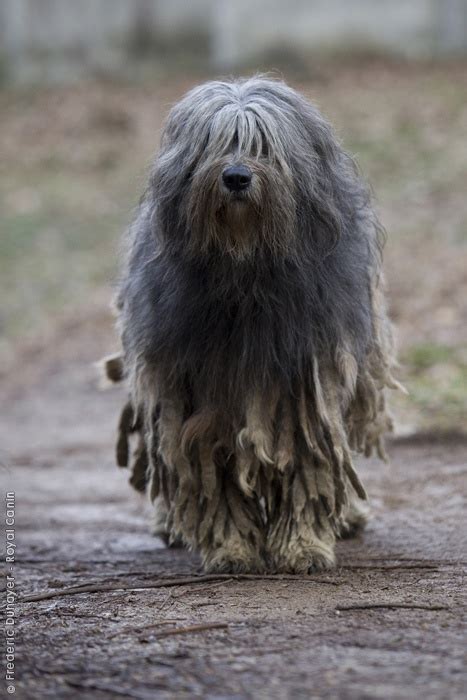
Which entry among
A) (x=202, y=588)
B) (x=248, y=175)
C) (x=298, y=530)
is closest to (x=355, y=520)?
(x=298, y=530)

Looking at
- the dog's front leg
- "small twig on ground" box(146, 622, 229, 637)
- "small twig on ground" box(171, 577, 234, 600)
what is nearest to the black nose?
the dog's front leg

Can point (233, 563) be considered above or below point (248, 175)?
below

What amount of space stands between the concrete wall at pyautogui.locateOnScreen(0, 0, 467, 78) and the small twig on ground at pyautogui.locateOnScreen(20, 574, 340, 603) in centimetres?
1640

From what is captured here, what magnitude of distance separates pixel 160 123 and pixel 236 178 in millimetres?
14614

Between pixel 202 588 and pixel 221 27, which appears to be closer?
pixel 202 588

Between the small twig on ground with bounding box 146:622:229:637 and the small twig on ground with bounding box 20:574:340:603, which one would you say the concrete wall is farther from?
the small twig on ground with bounding box 146:622:229:637

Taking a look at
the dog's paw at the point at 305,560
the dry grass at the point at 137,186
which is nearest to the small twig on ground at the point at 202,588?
the dog's paw at the point at 305,560

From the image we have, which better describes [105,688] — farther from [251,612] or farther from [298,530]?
[298,530]

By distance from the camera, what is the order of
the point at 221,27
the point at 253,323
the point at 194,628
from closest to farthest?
the point at 194,628, the point at 253,323, the point at 221,27

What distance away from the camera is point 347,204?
18.1 feet

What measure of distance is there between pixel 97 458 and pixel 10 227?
26.2ft

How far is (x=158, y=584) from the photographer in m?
5.24

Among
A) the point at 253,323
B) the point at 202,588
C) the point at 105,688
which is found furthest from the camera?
the point at 253,323

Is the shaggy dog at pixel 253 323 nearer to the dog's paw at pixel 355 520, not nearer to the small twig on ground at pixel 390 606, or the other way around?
the dog's paw at pixel 355 520
